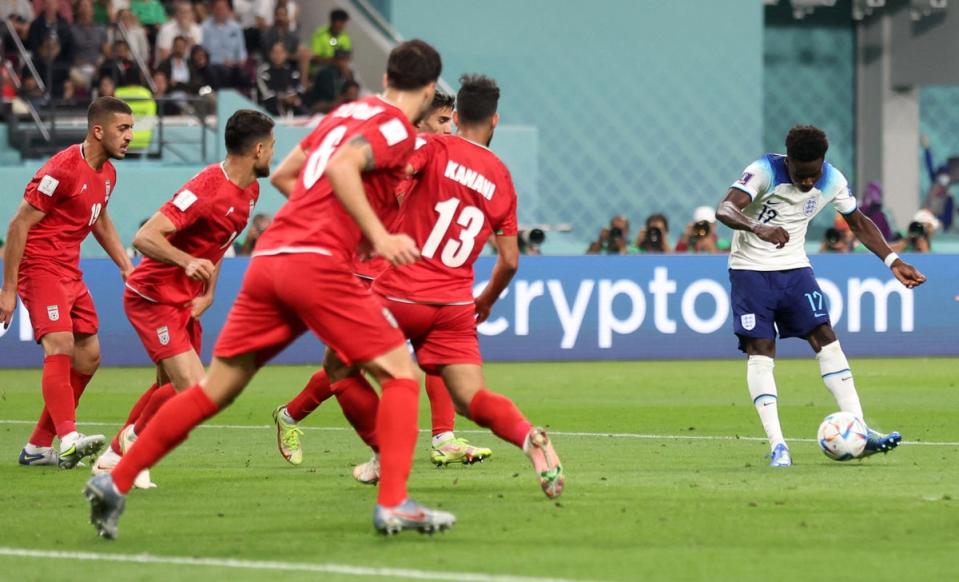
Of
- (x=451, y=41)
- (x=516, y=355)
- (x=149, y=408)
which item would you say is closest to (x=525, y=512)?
(x=149, y=408)

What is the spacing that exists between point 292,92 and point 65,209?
14.9 metres

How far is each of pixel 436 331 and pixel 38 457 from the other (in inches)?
130

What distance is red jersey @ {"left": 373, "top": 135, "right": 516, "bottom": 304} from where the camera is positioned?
838 centimetres

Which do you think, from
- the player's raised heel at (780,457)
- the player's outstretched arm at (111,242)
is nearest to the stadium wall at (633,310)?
the player's outstretched arm at (111,242)

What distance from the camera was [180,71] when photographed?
25.0 metres

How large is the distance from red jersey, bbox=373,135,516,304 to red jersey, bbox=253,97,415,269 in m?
1.27

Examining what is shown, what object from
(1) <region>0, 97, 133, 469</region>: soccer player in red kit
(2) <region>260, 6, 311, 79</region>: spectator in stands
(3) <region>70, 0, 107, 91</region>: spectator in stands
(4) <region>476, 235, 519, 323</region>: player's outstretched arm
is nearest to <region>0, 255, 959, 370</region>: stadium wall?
(3) <region>70, 0, 107, 91</region>: spectator in stands

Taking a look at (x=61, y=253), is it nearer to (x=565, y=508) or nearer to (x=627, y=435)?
(x=565, y=508)

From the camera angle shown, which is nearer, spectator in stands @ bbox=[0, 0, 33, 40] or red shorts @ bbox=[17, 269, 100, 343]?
red shorts @ bbox=[17, 269, 100, 343]

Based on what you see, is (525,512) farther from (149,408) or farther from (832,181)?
(832,181)

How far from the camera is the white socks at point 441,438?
10328 millimetres

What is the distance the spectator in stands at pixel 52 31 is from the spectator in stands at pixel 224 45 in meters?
2.08

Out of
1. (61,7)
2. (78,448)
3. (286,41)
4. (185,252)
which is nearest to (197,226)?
(185,252)

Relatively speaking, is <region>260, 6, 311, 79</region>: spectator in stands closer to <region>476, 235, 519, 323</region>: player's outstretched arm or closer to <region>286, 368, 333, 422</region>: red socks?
<region>286, 368, 333, 422</region>: red socks
